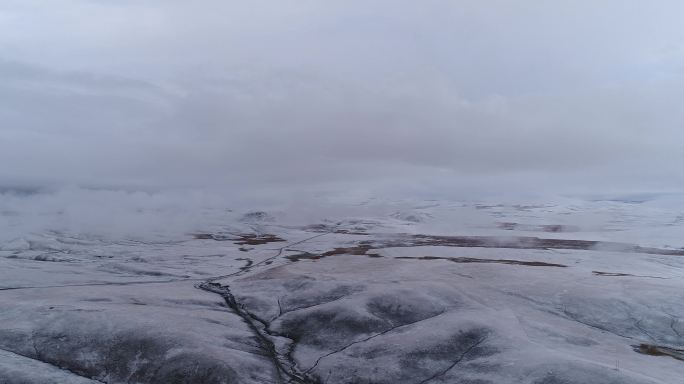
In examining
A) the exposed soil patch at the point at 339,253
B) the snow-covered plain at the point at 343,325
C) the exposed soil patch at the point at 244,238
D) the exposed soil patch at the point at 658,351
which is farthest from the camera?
the exposed soil patch at the point at 244,238

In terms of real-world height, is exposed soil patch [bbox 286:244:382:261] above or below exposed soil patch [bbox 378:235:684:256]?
below

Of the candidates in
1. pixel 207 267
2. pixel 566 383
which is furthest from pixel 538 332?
pixel 207 267

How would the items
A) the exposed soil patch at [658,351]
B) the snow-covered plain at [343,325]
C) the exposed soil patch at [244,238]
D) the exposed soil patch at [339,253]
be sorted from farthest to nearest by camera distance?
the exposed soil patch at [244,238] → the exposed soil patch at [339,253] → the exposed soil patch at [658,351] → the snow-covered plain at [343,325]

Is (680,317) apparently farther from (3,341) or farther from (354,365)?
(3,341)

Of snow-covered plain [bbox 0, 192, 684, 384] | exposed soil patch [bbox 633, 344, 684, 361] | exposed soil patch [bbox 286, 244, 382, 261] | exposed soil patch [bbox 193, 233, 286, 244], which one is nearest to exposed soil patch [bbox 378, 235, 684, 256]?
exposed soil patch [bbox 286, 244, 382, 261]

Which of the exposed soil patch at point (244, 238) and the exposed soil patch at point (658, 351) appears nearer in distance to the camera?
the exposed soil patch at point (658, 351)

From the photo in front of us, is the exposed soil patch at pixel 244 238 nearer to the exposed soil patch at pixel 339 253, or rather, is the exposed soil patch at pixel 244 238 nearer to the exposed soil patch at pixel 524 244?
the exposed soil patch at pixel 339 253

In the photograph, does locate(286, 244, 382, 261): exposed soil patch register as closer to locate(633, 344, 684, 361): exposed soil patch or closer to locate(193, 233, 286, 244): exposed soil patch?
locate(193, 233, 286, 244): exposed soil patch

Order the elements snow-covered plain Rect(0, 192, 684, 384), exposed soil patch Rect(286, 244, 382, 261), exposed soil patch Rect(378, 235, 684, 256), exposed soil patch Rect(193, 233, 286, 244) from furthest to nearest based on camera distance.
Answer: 1. exposed soil patch Rect(193, 233, 286, 244)
2. exposed soil patch Rect(378, 235, 684, 256)
3. exposed soil patch Rect(286, 244, 382, 261)
4. snow-covered plain Rect(0, 192, 684, 384)

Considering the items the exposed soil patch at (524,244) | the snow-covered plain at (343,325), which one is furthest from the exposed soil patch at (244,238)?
the snow-covered plain at (343,325)
